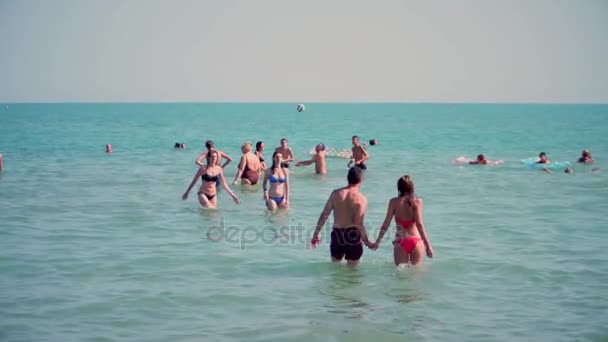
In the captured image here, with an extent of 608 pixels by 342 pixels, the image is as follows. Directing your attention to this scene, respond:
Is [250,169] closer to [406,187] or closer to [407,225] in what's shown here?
[407,225]

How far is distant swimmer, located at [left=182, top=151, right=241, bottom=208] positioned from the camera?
→ 1454 cm

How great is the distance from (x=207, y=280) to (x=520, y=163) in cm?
2337

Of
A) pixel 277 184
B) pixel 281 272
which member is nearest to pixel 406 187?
pixel 281 272

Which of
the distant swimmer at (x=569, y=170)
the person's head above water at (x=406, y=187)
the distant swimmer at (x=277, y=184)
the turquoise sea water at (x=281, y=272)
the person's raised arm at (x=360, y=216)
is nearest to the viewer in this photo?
the turquoise sea water at (x=281, y=272)

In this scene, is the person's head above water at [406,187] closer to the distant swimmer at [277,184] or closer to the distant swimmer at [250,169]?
the distant swimmer at [277,184]

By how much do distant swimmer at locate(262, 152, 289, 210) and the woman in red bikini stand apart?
18.2ft

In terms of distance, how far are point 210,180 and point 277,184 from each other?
4.71 feet

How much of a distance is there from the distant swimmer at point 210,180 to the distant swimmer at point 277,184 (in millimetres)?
814

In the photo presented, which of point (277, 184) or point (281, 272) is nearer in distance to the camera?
point (281, 272)

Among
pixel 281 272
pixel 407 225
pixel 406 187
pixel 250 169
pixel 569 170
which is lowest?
pixel 281 272

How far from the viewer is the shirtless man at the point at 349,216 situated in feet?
30.5

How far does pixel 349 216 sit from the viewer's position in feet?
30.6

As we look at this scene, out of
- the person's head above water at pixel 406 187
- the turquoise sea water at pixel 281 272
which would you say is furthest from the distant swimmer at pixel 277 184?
the person's head above water at pixel 406 187

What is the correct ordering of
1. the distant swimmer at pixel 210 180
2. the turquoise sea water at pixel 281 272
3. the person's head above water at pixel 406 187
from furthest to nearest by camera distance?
the distant swimmer at pixel 210 180 < the person's head above water at pixel 406 187 < the turquoise sea water at pixel 281 272
